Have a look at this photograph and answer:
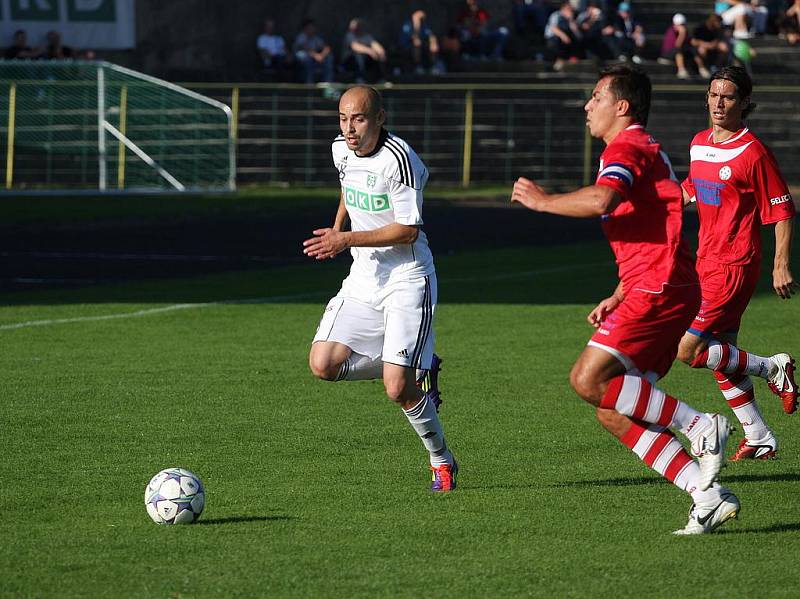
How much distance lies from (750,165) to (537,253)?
12227 millimetres

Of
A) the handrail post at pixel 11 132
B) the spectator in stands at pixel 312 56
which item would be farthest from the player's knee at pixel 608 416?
the spectator in stands at pixel 312 56

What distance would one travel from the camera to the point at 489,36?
112 ft

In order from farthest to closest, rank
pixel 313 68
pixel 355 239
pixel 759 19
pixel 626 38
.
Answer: pixel 759 19 < pixel 626 38 < pixel 313 68 < pixel 355 239

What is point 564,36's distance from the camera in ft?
111

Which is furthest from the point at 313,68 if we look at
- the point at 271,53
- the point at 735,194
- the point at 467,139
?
the point at 735,194

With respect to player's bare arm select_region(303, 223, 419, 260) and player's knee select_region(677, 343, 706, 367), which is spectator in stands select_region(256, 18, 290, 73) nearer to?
player's knee select_region(677, 343, 706, 367)

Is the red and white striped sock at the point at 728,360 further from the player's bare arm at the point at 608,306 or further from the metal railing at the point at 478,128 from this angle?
the metal railing at the point at 478,128

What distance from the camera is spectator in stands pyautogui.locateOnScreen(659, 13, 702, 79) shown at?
33.3 meters

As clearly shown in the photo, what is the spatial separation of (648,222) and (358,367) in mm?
1875

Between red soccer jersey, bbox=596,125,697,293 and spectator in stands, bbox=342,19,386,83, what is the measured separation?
25604mm

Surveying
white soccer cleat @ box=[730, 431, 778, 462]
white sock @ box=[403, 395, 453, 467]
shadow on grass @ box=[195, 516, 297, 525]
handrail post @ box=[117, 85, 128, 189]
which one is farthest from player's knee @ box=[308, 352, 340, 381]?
handrail post @ box=[117, 85, 128, 189]

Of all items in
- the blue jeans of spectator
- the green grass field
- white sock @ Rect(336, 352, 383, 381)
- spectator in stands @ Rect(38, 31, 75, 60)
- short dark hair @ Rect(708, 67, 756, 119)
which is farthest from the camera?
the blue jeans of spectator

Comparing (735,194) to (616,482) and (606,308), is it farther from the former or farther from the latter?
(606,308)

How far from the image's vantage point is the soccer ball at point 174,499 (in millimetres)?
6246
